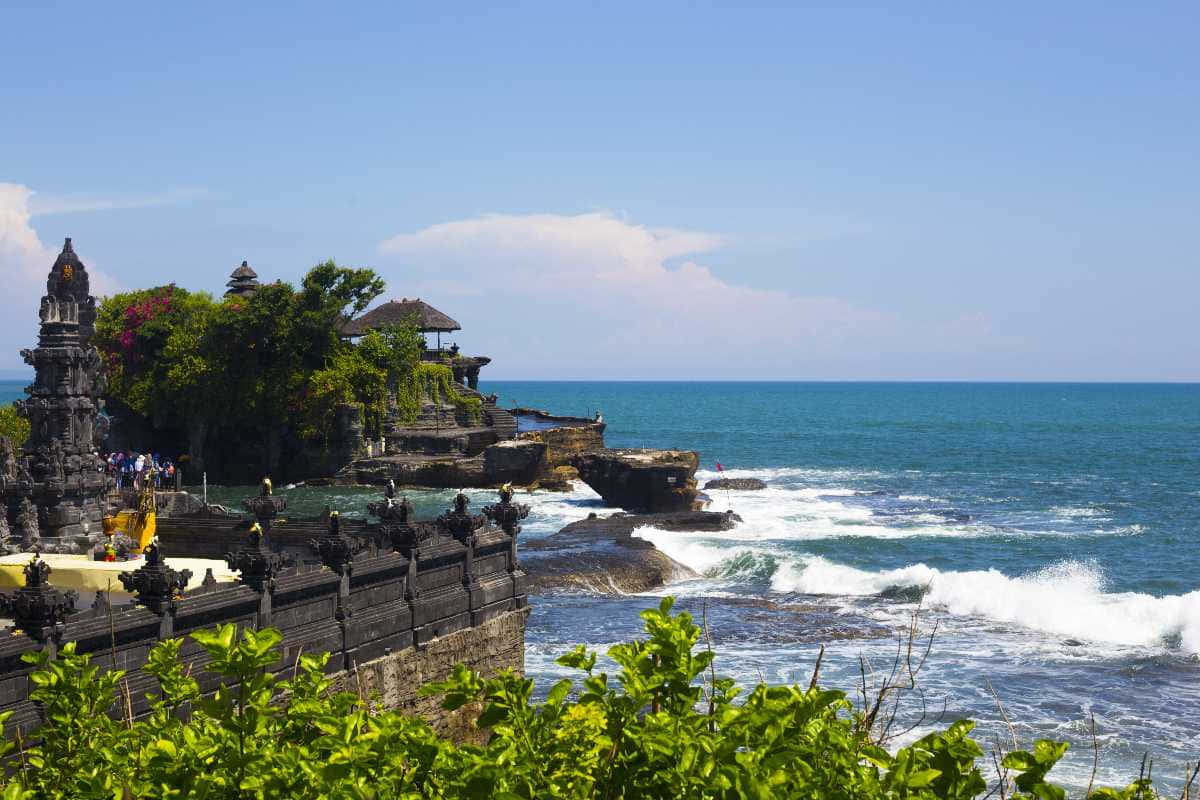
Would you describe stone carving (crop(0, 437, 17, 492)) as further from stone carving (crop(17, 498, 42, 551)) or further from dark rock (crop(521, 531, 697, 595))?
dark rock (crop(521, 531, 697, 595))

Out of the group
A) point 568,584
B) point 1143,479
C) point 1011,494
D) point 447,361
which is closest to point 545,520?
point 568,584

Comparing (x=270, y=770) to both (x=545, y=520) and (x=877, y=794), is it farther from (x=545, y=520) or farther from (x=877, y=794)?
(x=545, y=520)

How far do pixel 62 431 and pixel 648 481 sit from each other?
116ft

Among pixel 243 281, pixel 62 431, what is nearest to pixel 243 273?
pixel 243 281

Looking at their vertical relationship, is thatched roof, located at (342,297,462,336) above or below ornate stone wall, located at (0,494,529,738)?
above

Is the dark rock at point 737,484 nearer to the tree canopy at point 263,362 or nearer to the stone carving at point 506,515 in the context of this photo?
the tree canopy at point 263,362

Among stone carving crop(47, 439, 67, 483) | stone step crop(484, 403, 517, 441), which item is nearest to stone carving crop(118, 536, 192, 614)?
stone carving crop(47, 439, 67, 483)

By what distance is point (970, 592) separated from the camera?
39250 millimetres

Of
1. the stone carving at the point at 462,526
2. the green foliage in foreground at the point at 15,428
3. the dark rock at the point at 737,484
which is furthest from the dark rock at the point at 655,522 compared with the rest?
the green foliage in foreground at the point at 15,428

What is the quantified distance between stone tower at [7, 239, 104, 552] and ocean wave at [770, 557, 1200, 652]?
72.9 ft

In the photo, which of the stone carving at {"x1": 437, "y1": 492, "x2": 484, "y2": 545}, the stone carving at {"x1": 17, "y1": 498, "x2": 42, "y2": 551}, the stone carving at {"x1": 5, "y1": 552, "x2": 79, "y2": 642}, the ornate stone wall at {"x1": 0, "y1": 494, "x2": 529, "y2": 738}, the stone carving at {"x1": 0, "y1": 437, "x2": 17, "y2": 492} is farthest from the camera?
the stone carving at {"x1": 0, "y1": 437, "x2": 17, "y2": 492}

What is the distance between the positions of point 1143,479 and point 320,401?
60857 millimetres

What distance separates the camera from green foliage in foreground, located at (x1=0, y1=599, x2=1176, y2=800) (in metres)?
4.89

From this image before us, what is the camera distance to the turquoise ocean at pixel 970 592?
26.3 m
